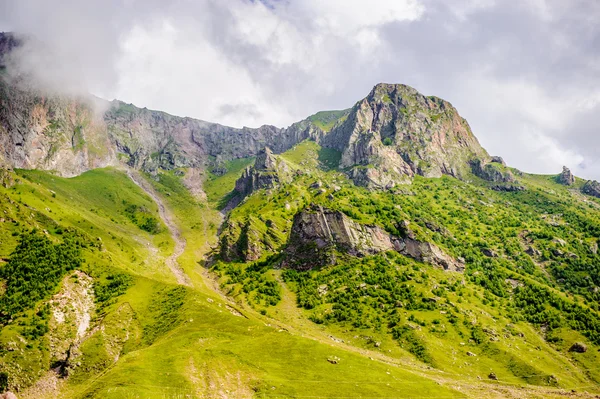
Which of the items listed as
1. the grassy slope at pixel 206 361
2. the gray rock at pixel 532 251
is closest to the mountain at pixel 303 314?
the grassy slope at pixel 206 361

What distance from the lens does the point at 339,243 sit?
167 metres

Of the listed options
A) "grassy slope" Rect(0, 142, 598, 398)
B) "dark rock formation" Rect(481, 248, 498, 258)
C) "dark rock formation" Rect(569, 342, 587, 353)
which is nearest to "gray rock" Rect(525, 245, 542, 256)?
"dark rock formation" Rect(481, 248, 498, 258)

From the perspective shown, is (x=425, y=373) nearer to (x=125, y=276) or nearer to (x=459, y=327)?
(x=459, y=327)

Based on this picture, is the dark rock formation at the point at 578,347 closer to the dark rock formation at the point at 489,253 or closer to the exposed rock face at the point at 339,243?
the exposed rock face at the point at 339,243

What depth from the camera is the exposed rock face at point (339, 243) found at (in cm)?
16312

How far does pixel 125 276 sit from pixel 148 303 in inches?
915

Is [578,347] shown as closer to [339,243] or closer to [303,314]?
[303,314]

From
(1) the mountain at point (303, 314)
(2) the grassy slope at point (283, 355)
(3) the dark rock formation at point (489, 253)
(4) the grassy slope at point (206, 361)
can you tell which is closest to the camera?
(4) the grassy slope at point (206, 361)

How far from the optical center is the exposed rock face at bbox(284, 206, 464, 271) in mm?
163125

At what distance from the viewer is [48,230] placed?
14312 cm

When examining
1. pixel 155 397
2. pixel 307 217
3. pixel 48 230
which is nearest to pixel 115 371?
pixel 155 397

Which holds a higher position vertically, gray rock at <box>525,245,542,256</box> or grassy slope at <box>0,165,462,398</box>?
gray rock at <box>525,245,542,256</box>

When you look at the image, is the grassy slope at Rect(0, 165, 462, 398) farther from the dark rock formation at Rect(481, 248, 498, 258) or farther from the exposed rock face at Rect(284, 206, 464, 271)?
the dark rock formation at Rect(481, 248, 498, 258)

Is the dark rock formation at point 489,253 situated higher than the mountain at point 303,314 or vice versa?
the dark rock formation at point 489,253
